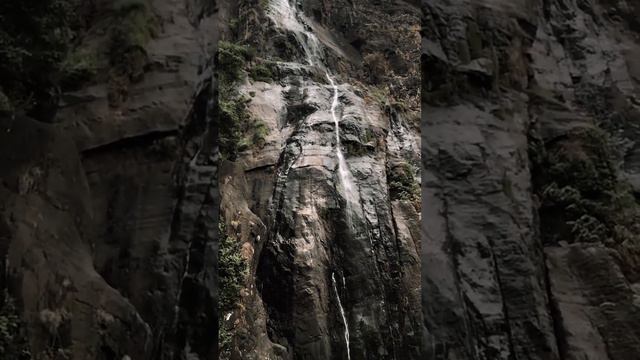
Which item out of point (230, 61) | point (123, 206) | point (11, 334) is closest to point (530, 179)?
point (123, 206)

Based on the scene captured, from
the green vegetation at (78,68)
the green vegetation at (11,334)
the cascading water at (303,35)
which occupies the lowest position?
the green vegetation at (11,334)

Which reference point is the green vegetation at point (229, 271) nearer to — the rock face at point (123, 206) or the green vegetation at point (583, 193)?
the rock face at point (123, 206)

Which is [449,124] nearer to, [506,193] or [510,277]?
[506,193]

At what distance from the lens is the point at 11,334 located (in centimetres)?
551

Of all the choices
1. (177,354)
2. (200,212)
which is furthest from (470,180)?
(177,354)

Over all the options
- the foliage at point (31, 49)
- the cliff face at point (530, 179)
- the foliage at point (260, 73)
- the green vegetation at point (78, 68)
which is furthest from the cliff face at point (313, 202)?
the foliage at point (31, 49)

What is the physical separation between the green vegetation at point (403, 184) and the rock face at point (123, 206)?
24.3ft

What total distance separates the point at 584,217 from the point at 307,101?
947 centimetres

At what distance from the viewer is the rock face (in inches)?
231

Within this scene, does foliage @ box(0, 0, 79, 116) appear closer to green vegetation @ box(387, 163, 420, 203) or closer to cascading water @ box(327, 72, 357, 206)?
cascading water @ box(327, 72, 357, 206)

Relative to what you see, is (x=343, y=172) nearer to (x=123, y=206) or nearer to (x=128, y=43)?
(x=128, y=43)

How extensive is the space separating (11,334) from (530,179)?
5.93 metres

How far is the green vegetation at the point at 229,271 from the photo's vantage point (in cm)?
1085

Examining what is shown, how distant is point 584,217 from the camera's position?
6953 millimetres
